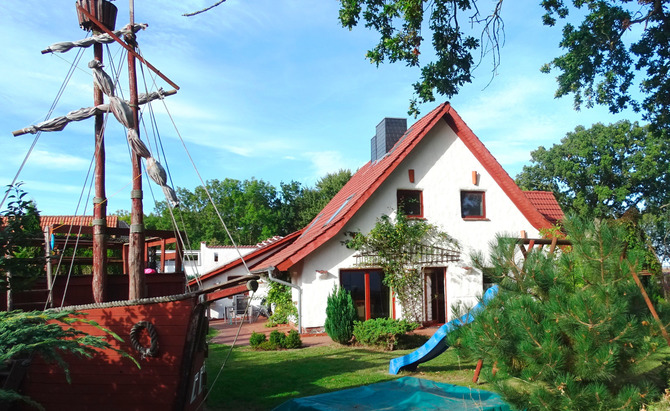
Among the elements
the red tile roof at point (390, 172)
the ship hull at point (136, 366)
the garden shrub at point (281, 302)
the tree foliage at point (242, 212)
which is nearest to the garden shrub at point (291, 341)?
the red tile roof at point (390, 172)

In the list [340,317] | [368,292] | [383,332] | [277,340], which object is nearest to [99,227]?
[277,340]

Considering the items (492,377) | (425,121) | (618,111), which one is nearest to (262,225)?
(425,121)

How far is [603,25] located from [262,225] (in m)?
48.7

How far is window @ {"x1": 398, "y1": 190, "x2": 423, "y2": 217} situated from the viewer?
16.5 meters

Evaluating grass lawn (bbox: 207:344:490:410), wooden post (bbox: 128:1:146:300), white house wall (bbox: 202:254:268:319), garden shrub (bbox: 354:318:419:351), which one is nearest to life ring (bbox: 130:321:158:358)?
wooden post (bbox: 128:1:146:300)

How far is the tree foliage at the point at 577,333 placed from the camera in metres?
4.73

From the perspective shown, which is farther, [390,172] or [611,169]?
[611,169]

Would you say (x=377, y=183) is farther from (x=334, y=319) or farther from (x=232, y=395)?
(x=232, y=395)

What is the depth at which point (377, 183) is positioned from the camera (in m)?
15.5

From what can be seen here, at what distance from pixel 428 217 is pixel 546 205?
689 centimetres

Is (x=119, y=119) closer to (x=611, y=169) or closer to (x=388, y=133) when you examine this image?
(x=388, y=133)

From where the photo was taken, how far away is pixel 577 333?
4.84 meters

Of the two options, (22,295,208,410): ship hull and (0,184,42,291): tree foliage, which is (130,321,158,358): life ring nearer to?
(22,295,208,410): ship hull

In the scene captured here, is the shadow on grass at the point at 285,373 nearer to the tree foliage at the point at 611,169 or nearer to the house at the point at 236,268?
the house at the point at 236,268
